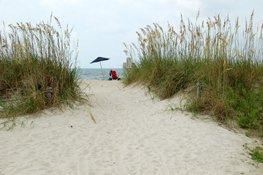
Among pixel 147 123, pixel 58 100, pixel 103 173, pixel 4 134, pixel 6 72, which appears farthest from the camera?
pixel 6 72

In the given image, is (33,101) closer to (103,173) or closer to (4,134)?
(4,134)

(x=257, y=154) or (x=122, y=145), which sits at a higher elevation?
(x=122, y=145)

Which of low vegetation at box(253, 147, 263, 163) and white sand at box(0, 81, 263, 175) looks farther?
low vegetation at box(253, 147, 263, 163)

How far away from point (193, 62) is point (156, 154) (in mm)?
3304

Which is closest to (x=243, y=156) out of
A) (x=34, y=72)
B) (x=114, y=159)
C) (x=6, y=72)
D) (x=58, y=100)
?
(x=114, y=159)

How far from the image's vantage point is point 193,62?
8633 millimetres

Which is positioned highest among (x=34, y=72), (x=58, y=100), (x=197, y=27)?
(x=197, y=27)

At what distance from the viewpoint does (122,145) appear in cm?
608

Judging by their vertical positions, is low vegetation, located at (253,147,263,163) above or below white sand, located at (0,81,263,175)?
below

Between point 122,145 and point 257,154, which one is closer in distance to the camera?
point 257,154

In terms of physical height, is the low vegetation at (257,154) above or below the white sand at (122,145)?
below

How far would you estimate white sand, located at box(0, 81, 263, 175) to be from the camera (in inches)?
208

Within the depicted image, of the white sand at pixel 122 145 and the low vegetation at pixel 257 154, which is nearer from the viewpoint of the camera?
the white sand at pixel 122 145

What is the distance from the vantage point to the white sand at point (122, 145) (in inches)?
208
